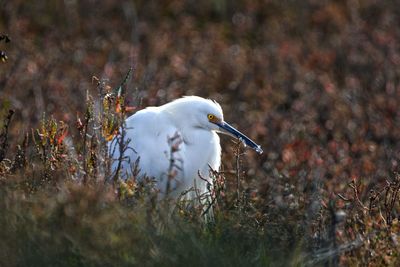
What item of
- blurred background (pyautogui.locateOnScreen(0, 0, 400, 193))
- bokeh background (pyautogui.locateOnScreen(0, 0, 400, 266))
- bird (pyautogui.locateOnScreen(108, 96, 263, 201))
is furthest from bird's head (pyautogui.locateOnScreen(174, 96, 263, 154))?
blurred background (pyautogui.locateOnScreen(0, 0, 400, 193))

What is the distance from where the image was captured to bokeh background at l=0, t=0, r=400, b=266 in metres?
6.55

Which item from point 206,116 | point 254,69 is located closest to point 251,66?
point 254,69

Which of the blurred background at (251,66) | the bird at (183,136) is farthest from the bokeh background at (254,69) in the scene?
the bird at (183,136)

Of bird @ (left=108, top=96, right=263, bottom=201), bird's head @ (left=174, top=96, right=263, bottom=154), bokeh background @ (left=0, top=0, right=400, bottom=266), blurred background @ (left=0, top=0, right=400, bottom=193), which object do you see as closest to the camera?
bird @ (left=108, top=96, right=263, bottom=201)

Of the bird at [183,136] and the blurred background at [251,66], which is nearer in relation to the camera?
the bird at [183,136]

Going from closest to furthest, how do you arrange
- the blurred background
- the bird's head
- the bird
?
1. the bird
2. the bird's head
3. the blurred background

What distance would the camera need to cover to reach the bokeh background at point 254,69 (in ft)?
21.5

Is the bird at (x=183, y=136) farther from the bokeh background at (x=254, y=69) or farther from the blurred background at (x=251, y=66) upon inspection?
the blurred background at (x=251, y=66)

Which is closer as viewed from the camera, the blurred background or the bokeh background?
the bokeh background

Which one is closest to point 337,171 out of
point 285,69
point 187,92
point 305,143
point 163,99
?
point 305,143

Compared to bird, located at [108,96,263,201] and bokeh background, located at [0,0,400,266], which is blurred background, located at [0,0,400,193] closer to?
bokeh background, located at [0,0,400,266]

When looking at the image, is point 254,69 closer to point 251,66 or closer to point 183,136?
point 251,66

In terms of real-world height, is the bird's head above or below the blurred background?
below

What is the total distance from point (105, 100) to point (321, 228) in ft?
3.61
